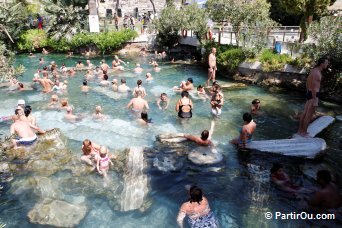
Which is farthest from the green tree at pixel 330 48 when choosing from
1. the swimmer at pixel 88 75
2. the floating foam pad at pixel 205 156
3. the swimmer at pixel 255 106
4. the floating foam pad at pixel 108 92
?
the swimmer at pixel 88 75

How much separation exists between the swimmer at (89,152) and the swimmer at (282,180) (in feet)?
17.3

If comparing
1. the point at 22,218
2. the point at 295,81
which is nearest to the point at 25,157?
the point at 22,218

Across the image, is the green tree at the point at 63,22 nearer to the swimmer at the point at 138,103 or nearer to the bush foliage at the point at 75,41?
the bush foliage at the point at 75,41

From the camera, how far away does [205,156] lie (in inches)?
405

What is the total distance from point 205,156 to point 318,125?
185 inches

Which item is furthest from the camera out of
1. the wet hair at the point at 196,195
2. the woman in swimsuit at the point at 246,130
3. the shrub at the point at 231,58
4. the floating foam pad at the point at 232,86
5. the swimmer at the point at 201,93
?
the shrub at the point at 231,58

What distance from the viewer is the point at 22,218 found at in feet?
25.3

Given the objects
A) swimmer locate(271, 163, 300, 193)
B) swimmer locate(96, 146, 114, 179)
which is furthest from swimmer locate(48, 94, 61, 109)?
swimmer locate(271, 163, 300, 193)

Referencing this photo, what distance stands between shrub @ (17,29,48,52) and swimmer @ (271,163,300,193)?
29006 millimetres

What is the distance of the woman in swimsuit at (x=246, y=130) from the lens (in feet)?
33.2

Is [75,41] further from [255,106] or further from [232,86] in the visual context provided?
[255,106]

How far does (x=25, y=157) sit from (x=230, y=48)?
1496cm

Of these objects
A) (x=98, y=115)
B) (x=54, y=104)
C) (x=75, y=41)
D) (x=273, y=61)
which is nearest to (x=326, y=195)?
(x=98, y=115)

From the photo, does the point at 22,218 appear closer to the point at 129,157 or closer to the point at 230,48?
the point at 129,157
